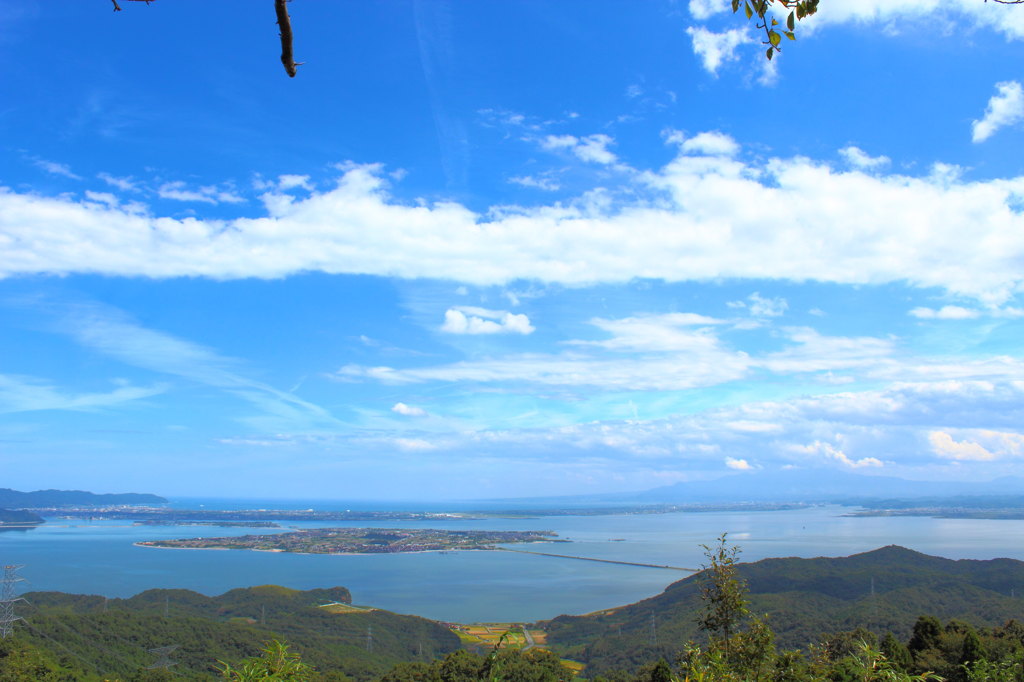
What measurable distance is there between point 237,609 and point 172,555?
5935 cm

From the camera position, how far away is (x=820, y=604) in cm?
5041

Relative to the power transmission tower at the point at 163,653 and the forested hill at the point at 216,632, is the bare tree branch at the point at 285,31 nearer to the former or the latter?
the forested hill at the point at 216,632

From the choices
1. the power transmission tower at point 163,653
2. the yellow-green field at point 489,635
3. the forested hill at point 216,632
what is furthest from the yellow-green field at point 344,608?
the power transmission tower at point 163,653

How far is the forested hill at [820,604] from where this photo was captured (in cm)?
4244

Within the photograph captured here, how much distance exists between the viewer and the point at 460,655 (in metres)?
27.6

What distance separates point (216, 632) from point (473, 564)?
57.2 m

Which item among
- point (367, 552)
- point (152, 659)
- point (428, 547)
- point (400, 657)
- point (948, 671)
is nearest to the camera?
point (948, 671)

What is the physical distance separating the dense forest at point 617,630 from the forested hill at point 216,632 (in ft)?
0.47

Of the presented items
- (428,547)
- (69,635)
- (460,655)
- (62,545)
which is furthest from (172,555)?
(460,655)

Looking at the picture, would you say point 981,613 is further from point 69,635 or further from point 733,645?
point 69,635

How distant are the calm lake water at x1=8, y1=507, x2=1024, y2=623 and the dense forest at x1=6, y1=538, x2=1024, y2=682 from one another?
1027cm

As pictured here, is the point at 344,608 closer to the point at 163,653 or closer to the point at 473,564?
the point at 163,653

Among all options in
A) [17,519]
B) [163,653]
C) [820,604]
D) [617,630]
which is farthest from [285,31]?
[17,519]

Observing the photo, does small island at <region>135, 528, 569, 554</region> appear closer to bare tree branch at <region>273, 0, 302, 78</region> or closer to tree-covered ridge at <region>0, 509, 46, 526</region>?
tree-covered ridge at <region>0, 509, 46, 526</region>
